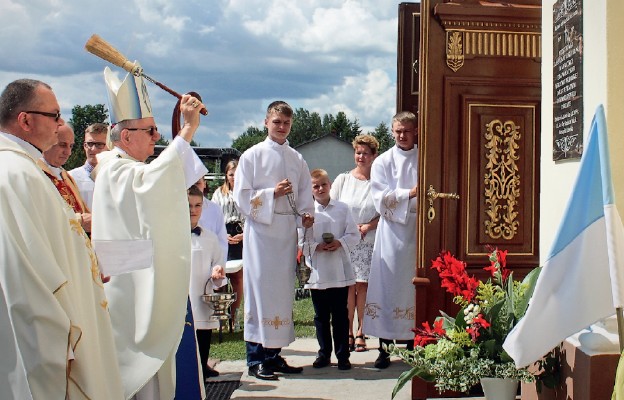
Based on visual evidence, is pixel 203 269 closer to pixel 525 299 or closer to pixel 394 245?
pixel 394 245

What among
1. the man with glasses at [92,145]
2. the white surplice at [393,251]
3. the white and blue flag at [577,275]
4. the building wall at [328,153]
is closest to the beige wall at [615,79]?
the white and blue flag at [577,275]

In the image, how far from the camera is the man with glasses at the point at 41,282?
3.14 meters

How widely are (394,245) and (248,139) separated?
79.1m

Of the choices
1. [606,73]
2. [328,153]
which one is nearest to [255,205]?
[606,73]

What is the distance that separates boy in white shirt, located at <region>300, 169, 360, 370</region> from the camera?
718cm

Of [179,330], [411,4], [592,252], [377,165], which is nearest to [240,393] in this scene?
[179,330]

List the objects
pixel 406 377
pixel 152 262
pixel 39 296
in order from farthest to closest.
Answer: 1. pixel 152 262
2. pixel 406 377
3. pixel 39 296

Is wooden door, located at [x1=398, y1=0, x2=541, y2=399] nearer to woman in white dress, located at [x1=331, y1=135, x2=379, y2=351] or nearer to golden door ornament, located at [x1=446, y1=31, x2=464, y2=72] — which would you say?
golden door ornament, located at [x1=446, y1=31, x2=464, y2=72]

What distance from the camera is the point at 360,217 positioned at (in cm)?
834

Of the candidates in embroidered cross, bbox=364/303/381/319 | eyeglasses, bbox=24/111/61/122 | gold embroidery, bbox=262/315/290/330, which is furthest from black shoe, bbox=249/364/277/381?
eyeglasses, bbox=24/111/61/122

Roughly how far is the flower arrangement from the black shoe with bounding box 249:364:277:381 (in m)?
2.47

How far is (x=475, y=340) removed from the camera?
4.32 metres

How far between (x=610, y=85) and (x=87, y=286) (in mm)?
2441

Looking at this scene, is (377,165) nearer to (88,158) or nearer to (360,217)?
(360,217)
